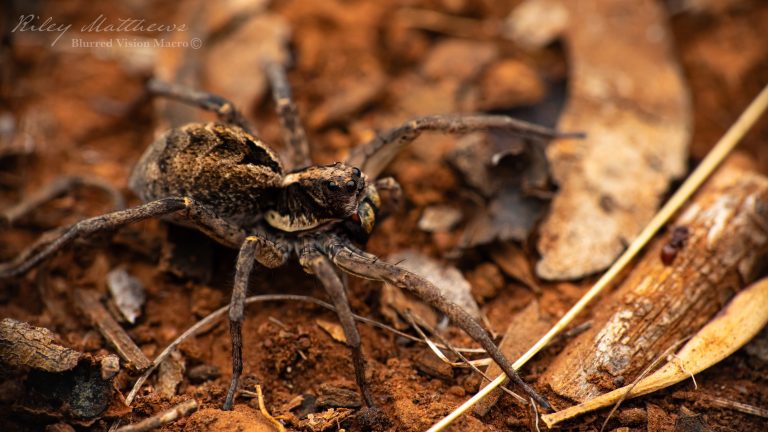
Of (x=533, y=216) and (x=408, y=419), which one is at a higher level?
(x=533, y=216)

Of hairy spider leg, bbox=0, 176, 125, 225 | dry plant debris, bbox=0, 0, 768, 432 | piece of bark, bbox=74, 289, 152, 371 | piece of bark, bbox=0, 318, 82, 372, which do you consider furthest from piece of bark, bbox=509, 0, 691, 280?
hairy spider leg, bbox=0, 176, 125, 225

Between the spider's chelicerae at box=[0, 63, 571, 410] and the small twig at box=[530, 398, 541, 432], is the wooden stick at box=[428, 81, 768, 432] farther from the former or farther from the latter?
the spider's chelicerae at box=[0, 63, 571, 410]

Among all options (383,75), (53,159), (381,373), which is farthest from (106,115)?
(381,373)

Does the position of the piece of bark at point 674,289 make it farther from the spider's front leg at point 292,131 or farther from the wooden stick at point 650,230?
the spider's front leg at point 292,131

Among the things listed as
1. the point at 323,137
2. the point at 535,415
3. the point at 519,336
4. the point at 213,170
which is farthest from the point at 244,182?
the point at 535,415

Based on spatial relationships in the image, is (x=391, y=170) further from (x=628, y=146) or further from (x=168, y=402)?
(x=168, y=402)
